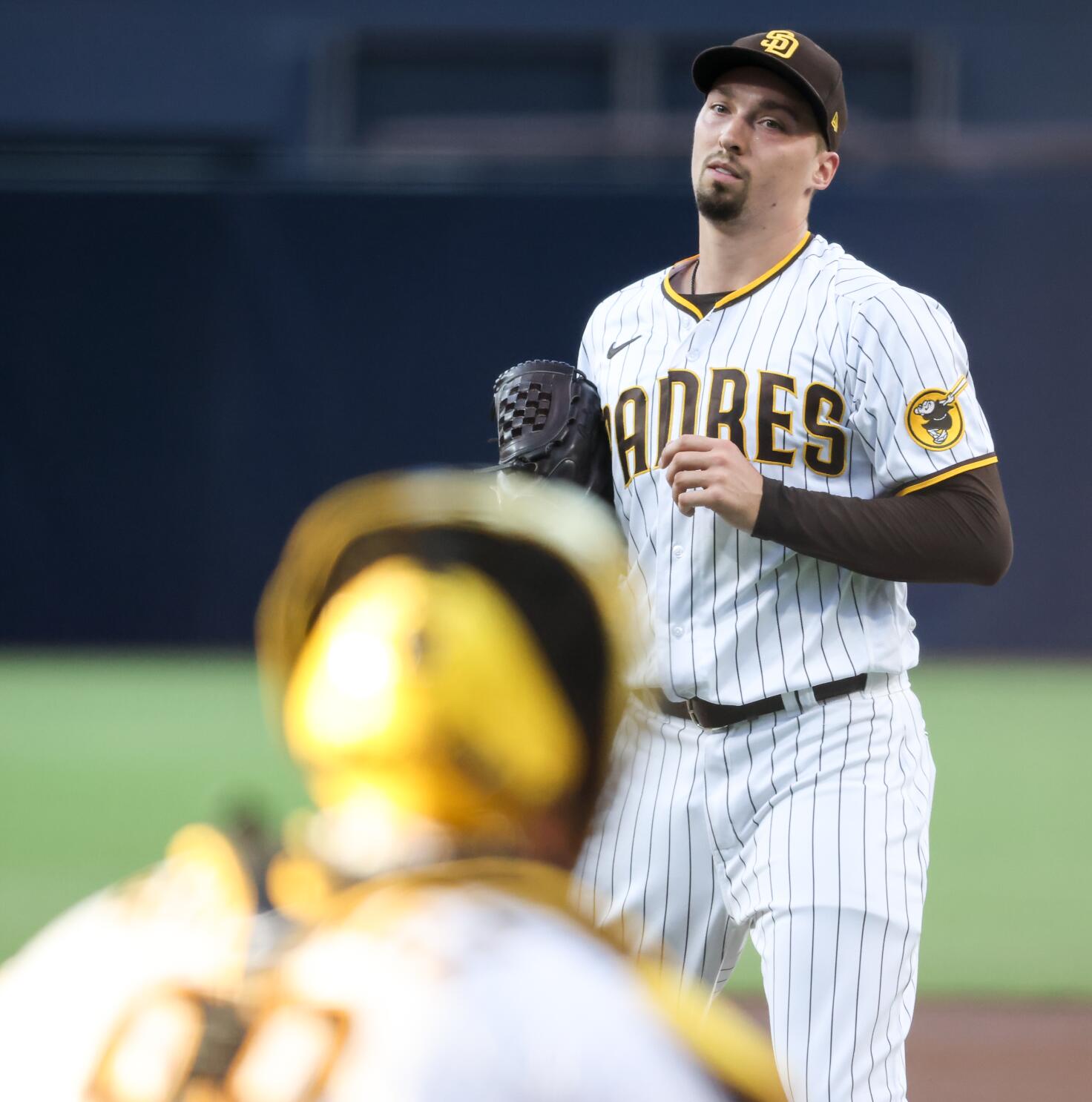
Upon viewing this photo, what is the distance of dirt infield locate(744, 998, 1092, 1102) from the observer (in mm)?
3998

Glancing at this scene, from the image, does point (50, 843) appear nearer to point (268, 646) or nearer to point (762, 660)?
point (762, 660)

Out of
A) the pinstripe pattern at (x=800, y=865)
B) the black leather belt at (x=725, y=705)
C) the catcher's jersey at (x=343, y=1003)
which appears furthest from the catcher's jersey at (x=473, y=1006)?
the black leather belt at (x=725, y=705)

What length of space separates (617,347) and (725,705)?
643mm

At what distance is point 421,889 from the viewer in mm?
1081

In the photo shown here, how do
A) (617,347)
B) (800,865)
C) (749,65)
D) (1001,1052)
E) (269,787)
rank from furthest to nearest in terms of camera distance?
(269,787), (1001,1052), (617,347), (749,65), (800,865)

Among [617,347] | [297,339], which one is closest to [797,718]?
[617,347]

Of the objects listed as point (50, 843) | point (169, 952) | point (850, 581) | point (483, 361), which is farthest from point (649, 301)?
point (483, 361)

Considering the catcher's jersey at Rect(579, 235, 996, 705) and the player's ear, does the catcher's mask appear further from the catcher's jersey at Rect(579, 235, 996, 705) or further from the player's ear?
the player's ear

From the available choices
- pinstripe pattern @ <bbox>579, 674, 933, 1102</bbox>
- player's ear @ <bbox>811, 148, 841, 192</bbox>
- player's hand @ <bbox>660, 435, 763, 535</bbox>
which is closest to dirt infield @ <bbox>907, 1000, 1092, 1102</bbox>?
pinstripe pattern @ <bbox>579, 674, 933, 1102</bbox>

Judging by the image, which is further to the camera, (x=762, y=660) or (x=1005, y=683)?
(x=1005, y=683)

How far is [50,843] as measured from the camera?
637 cm

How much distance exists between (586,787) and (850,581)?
1.38m

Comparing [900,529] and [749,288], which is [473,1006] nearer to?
[900,529]

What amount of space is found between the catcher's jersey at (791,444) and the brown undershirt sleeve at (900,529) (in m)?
0.05
